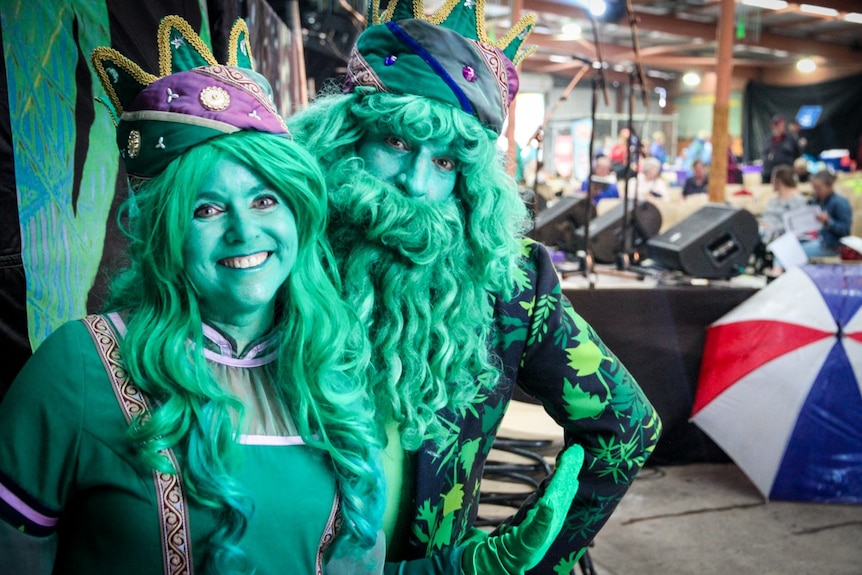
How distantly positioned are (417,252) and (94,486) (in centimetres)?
59

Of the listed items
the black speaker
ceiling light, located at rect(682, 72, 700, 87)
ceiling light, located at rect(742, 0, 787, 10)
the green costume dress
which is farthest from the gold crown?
ceiling light, located at rect(682, 72, 700, 87)

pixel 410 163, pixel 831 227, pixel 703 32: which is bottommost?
pixel 831 227

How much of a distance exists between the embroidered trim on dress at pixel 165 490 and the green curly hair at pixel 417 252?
1.28ft

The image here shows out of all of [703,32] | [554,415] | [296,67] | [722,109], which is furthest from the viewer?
[703,32]

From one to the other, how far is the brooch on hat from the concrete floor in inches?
77.4

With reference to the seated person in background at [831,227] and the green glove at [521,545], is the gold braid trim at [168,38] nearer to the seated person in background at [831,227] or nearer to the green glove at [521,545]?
the green glove at [521,545]

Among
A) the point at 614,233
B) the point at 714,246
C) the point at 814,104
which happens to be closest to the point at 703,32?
the point at 814,104

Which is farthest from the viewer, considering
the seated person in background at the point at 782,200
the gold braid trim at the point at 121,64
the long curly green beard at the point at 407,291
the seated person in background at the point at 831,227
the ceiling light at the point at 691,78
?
the ceiling light at the point at 691,78

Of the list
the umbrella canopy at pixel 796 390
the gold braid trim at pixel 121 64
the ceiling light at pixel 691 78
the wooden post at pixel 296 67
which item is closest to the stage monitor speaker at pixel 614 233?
the wooden post at pixel 296 67

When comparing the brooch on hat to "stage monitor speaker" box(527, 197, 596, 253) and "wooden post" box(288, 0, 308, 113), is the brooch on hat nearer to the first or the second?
"wooden post" box(288, 0, 308, 113)

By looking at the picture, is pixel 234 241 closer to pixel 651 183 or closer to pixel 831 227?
pixel 831 227

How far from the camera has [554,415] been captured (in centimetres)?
162

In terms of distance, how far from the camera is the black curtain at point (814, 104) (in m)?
20.1

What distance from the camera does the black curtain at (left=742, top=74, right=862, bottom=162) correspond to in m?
20.1
